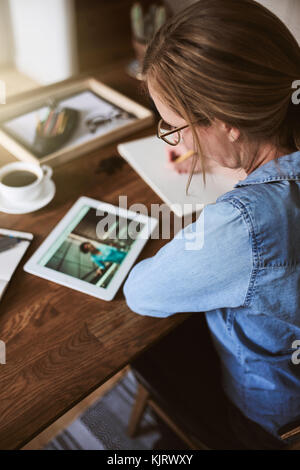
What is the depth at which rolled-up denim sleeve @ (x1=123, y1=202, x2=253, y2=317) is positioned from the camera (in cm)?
60

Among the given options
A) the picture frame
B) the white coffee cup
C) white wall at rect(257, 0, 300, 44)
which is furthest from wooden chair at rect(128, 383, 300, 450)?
white wall at rect(257, 0, 300, 44)

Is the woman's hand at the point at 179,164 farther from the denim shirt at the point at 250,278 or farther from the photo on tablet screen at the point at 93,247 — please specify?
the denim shirt at the point at 250,278

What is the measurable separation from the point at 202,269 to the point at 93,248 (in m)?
0.32

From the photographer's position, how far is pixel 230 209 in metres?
0.61

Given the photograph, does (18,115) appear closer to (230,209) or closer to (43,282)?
(43,282)

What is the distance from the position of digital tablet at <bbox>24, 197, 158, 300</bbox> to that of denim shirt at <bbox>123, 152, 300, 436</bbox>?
70 mm

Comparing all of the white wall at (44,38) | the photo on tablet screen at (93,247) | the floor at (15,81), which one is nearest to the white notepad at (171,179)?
the photo on tablet screen at (93,247)

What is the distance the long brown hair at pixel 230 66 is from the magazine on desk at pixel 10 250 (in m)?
0.44

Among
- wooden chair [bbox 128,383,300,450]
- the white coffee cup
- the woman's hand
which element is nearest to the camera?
wooden chair [bbox 128,383,300,450]

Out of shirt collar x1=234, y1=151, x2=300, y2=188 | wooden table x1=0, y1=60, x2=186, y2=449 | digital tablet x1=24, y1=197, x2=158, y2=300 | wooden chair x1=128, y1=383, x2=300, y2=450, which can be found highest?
shirt collar x1=234, y1=151, x2=300, y2=188

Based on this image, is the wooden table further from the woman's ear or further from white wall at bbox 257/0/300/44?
white wall at bbox 257/0/300/44

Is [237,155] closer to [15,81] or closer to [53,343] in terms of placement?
[53,343]

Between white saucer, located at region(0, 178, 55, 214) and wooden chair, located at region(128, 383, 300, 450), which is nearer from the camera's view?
wooden chair, located at region(128, 383, 300, 450)

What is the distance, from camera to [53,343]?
0.73 meters
